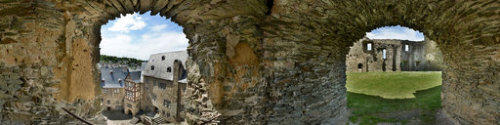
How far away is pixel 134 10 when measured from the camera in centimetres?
361

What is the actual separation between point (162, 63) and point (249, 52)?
69.9 ft

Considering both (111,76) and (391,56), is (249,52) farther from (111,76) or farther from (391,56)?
(111,76)

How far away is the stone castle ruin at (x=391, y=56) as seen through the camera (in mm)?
23250

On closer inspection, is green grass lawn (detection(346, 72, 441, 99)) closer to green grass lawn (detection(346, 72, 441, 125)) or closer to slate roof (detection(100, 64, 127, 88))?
green grass lawn (detection(346, 72, 441, 125))

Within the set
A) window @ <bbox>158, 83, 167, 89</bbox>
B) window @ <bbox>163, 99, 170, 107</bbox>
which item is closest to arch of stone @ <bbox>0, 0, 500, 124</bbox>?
window @ <bbox>163, 99, 170, 107</bbox>

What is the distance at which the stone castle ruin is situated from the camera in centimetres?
2325

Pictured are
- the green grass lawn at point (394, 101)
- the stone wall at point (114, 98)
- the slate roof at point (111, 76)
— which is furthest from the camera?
the slate roof at point (111, 76)

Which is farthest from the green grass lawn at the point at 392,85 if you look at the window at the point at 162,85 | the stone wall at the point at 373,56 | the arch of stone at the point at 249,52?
the window at the point at 162,85

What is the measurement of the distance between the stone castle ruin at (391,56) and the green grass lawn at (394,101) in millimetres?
6414

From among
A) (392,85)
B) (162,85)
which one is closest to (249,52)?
(392,85)

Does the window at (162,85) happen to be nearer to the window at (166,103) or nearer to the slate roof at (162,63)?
the slate roof at (162,63)

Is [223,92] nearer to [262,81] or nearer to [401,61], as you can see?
[262,81]

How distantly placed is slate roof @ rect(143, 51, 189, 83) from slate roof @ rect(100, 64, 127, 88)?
6.88m

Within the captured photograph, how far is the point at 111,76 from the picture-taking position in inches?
1189
